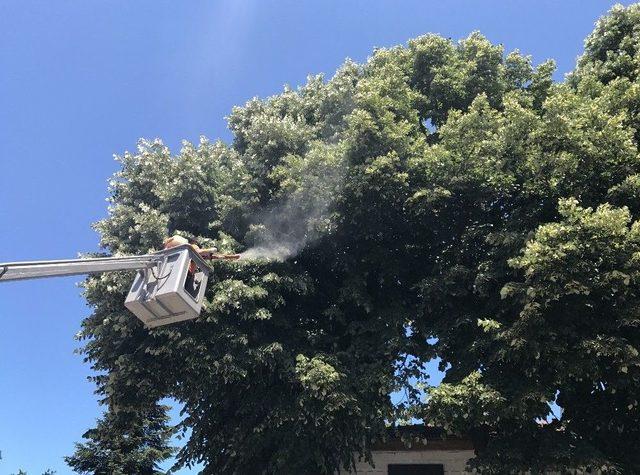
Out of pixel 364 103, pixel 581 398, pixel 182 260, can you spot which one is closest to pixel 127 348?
pixel 364 103

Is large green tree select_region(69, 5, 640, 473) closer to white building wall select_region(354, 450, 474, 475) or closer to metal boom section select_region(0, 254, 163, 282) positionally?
white building wall select_region(354, 450, 474, 475)

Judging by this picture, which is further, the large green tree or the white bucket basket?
the large green tree

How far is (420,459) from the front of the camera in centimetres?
1592

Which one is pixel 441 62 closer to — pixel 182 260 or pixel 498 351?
pixel 498 351

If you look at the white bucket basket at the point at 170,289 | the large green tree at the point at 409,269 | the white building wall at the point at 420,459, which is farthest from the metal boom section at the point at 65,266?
the white building wall at the point at 420,459

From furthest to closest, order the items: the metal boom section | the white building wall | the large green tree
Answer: the white building wall → the large green tree → the metal boom section

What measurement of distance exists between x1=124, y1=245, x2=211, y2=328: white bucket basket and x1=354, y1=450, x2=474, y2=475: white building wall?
11.8m

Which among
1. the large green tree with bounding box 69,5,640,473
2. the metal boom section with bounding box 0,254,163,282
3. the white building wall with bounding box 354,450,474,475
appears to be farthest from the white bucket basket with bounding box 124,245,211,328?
the white building wall with bounding box 354,450,474,475

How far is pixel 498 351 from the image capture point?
1162 centimetres

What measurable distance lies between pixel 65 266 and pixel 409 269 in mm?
10301

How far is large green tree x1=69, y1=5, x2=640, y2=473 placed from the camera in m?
11.1

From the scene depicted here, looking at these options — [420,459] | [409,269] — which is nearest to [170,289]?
[409,269]

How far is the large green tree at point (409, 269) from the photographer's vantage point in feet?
36.6

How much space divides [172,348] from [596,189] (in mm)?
10084
